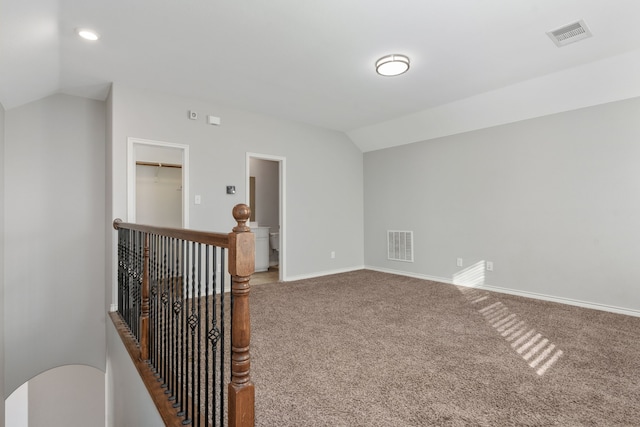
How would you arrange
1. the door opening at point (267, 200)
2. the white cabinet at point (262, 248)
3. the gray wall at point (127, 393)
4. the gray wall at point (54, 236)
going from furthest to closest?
the door opening at point (267, 200) → the white cabinet at point (262, 248) → the gray wall at point (54, 236) → the gray wall at point (127, 393)

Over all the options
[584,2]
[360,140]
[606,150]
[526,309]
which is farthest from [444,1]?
[360,140]

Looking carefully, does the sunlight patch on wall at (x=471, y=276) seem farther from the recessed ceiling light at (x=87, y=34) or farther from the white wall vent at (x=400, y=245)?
the recessed ceiling light at (x=87, y=34)

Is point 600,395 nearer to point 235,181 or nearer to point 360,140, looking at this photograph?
point 235,181

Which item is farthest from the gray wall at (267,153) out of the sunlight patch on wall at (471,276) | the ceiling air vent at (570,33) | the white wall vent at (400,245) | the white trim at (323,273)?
the ceiling air vent at (570,33)

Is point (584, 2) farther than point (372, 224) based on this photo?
No

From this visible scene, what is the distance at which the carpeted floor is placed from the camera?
1.68m

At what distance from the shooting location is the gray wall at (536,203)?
134 inches

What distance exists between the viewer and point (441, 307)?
3594 millimetres

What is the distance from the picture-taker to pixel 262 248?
20.2ft

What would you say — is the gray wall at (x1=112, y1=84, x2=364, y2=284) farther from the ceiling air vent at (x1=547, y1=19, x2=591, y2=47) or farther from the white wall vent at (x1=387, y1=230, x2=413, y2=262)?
the ceiling air vent at (x1=547, y1=19, x2=591, y2=47)

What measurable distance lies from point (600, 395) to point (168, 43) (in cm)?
394

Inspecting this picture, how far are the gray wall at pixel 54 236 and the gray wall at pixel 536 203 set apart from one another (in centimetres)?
435

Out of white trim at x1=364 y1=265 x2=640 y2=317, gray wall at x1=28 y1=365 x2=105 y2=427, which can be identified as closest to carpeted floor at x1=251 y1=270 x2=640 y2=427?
white trim at x1=364 y1=265 x2=640 y2=317

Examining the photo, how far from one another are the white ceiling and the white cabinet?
2.48m
